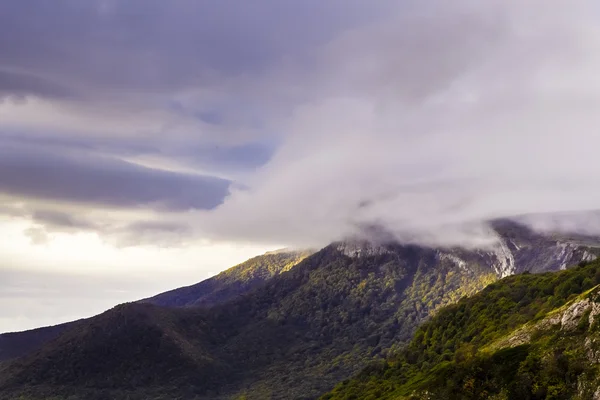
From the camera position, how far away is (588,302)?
116625 mm

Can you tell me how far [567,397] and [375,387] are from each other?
96.3 meters

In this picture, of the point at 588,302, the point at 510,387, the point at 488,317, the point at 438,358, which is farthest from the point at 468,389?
the point at 488,317

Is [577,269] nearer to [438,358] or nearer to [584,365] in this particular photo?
[438,358]

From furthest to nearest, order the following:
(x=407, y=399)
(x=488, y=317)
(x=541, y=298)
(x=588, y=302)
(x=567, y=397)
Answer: (x=488, y=317) → (x=541, y=298) → (x=407, y=399) → (x=588, y=302) → (x=567, y=397)

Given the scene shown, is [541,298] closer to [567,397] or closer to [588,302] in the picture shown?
[588,302]

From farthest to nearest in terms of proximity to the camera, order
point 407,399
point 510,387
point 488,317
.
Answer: point 488,317 < point 407,399 < point 510,387

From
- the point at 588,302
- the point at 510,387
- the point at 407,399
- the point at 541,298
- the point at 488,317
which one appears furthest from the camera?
the point at 488,317

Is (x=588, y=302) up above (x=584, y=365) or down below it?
above

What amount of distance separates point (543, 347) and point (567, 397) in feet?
52.4

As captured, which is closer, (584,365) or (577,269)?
(584,365)

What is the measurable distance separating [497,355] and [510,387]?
12.6 m

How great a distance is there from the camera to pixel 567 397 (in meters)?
99.6

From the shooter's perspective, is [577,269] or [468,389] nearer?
[468,389]

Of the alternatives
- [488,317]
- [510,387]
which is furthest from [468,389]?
[488,317]
